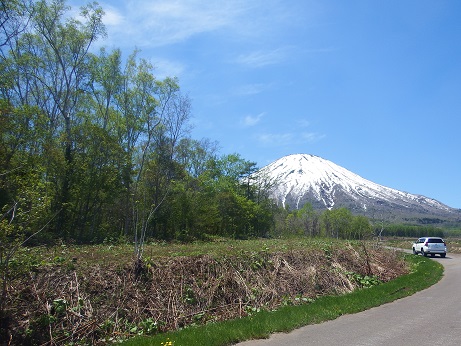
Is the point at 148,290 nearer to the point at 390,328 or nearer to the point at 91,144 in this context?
the point at 390,328

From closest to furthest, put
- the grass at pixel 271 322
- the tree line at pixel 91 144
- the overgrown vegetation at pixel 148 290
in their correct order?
the grass at pixel 271 322, the overgrown vegetation at pixel 148 290, the tree line at pixel 91 144

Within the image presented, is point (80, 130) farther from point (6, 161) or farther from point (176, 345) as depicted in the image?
point (176, 345)

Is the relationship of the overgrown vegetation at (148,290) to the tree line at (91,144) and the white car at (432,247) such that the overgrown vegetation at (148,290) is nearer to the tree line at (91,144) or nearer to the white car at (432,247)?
the tree line at (91,144)

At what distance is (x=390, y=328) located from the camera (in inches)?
343

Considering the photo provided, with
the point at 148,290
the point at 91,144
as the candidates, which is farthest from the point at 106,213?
the point at 148,290

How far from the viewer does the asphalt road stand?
7.71 m

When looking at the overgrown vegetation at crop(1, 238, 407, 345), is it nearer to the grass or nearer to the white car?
the grass

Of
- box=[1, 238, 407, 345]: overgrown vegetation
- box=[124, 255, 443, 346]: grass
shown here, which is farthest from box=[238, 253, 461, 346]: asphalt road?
box=[1, 238, 407, 345]: overgrown vegetation

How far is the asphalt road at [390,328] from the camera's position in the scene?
7.71 meters

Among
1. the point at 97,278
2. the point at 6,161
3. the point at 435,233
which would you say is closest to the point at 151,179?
the point at 6,161

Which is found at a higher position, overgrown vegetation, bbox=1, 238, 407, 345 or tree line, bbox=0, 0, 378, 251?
tree line, bbox=0, 0, 378, 251

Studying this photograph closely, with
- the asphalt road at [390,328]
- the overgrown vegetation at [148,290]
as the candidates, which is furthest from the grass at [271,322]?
Result: the overgrown vegetation at [148,290]

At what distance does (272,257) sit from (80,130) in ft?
69.3

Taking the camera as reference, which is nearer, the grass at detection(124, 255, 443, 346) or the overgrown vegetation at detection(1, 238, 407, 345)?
the grass at detection(124, 255, 443, 346)
